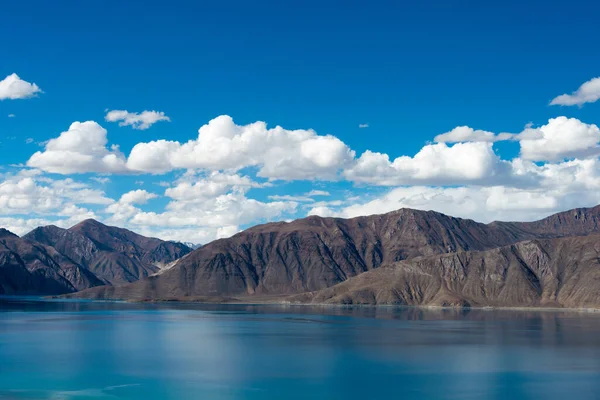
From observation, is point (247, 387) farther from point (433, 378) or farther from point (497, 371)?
point (497, 371)

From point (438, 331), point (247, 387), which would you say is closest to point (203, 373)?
point (247, 387)

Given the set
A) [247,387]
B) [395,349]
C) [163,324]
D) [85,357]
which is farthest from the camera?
[163,324]

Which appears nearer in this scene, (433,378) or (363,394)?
(363,394)

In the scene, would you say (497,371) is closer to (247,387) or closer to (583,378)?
(583,378)

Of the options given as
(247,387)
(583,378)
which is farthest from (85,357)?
(583,378)

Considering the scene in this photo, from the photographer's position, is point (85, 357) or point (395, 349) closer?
point (85, 357)

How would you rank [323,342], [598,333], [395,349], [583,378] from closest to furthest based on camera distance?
1. [583,378]
2. [395,349]
3. [323,342]
4. [598,333]

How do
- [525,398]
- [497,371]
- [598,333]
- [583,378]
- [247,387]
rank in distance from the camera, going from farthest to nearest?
[598,333], [497,371], [583,378], [247,387], [525,398]
